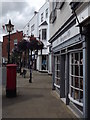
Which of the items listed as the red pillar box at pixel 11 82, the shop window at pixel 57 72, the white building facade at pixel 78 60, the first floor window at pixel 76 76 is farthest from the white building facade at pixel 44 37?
the first floor window at pixel 76 76

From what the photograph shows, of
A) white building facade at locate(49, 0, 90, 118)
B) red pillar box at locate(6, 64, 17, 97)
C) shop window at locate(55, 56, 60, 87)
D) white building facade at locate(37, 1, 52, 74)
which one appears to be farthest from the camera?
white building facade at locate(37, 1, 52, 74)

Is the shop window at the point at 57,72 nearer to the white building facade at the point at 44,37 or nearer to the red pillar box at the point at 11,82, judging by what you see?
the red pillar box at the point at 11,82

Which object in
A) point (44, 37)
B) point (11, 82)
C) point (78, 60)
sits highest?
point (44, 37)

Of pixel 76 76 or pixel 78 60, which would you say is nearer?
pixel 78 60

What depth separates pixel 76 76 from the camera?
25.5ft

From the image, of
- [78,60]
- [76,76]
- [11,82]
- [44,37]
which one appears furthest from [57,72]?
[44,37]

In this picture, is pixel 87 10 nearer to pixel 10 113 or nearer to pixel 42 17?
pixel 10 113

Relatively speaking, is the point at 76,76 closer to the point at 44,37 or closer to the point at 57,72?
the point at 57,72

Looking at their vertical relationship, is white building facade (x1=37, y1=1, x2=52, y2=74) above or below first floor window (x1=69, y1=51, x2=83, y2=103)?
above

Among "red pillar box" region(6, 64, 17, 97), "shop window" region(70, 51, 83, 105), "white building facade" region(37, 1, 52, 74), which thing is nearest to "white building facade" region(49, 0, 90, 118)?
"shop window" region(70, 51, 83, 105)

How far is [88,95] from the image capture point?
6.04 meters

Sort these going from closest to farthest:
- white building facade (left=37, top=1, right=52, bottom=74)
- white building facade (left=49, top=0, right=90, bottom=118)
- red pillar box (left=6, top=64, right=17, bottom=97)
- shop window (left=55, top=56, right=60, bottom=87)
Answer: white building facade (left=49, top=0, right=90, bottom=118) → red pillar box (left=6, top=64, right=17, bottom=97) → shop window (left=55, top=56, right=60, bottom=87) → white building facade (left=37, top=1, right=52, bottom=74)

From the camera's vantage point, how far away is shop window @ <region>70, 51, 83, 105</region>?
725 cm

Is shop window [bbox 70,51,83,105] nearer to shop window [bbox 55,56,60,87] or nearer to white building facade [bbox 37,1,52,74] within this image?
shop window [bbox 55,56,60,87]
